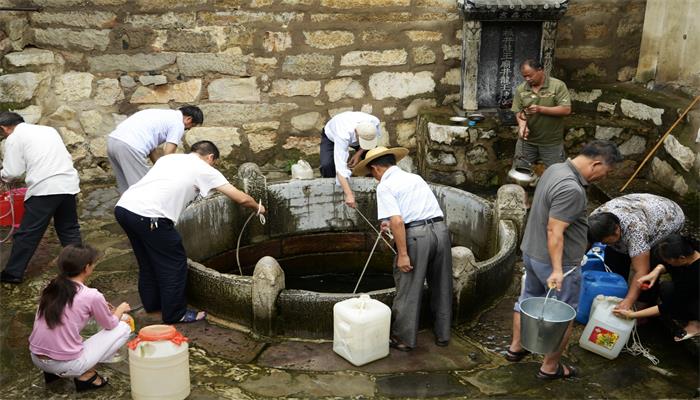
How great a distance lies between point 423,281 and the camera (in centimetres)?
528

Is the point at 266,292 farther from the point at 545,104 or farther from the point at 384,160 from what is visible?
the point at 545,104

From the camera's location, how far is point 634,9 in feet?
29.4

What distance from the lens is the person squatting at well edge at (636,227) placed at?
5.02 meters

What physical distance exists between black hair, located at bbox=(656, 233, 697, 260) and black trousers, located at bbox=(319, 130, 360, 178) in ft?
12.0

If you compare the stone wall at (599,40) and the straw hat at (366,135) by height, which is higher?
the stone wall at (599,40)

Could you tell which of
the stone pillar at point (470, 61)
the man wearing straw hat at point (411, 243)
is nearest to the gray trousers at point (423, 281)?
the man wearing straw hat at point (411, 243)

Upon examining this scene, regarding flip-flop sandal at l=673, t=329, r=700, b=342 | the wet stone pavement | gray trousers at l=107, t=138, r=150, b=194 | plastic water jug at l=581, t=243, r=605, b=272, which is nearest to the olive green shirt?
plastic water jug at l=581, t=243, r=605, b=272

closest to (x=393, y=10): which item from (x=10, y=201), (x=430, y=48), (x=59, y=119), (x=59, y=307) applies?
(x=430, y=48)

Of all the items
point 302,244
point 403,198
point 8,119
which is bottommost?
point 302,244

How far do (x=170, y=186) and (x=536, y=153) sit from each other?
408cm

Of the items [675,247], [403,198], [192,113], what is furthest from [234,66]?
[675,247]

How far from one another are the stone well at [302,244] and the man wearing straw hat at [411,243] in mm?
218

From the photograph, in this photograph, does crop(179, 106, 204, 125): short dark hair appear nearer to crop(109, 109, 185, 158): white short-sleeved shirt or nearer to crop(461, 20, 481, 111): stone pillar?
crop(109, 109, 185, 158): white short-sleeved shirt

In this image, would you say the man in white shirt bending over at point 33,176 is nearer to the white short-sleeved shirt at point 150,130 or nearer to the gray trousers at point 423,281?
the white short-sleeved shirt at point 150,130
